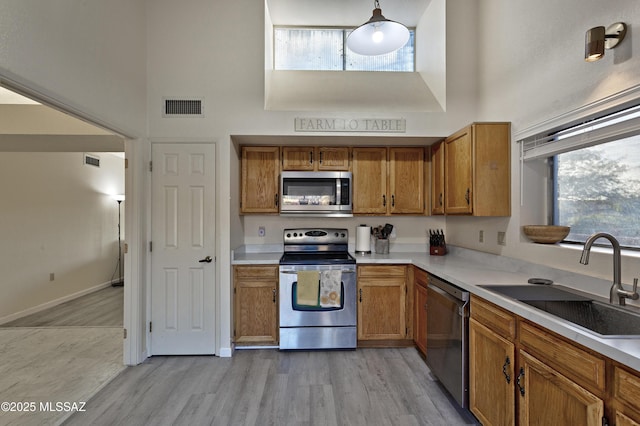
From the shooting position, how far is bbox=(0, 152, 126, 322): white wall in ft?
13.2

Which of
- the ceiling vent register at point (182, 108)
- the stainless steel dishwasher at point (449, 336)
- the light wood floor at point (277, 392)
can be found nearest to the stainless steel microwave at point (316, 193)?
the ceiling vent register at point (182, 108)

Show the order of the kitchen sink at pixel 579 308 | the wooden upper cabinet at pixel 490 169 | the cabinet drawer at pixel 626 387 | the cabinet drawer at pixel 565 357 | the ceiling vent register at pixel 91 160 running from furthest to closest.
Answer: the ceiling vent register at pixel 91 160 < the wooden upper cabinet at pixel 490 169 < the kitchen sink at pixel 579 308 < the cabinet drawer at pixel 565 357 < the cabinet drawer at pixel 626 387

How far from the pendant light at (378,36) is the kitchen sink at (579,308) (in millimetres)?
1958

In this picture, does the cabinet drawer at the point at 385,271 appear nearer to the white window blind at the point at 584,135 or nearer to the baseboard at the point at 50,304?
the white window blind at the point at 584,135

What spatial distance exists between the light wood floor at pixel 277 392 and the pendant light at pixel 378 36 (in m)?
2.79

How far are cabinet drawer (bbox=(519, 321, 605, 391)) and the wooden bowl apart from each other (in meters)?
0.94

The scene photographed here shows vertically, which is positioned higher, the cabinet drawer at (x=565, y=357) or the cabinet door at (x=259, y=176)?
the cabinet door at (x=259, y=176)

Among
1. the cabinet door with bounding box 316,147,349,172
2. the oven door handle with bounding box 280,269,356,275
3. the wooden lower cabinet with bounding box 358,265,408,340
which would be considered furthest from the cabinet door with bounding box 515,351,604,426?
the cabinet door with bounding box 316,147,349,172

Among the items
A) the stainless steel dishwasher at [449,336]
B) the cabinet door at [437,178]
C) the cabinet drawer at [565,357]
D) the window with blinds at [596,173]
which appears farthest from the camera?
the cabinet door at [437,178]

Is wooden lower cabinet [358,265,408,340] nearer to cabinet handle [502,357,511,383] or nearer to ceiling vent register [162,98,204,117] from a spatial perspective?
cabinet handle [502,357,511,383]

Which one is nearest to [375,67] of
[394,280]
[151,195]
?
[394,280]

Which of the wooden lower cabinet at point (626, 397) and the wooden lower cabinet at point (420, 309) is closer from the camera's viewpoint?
the wooden lower cabinet at point (626, 397)

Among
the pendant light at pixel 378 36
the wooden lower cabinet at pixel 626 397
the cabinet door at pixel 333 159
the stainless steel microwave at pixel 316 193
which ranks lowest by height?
the wooden lower cabinet at pixel 626 397

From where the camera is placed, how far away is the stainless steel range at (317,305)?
3.00 m
